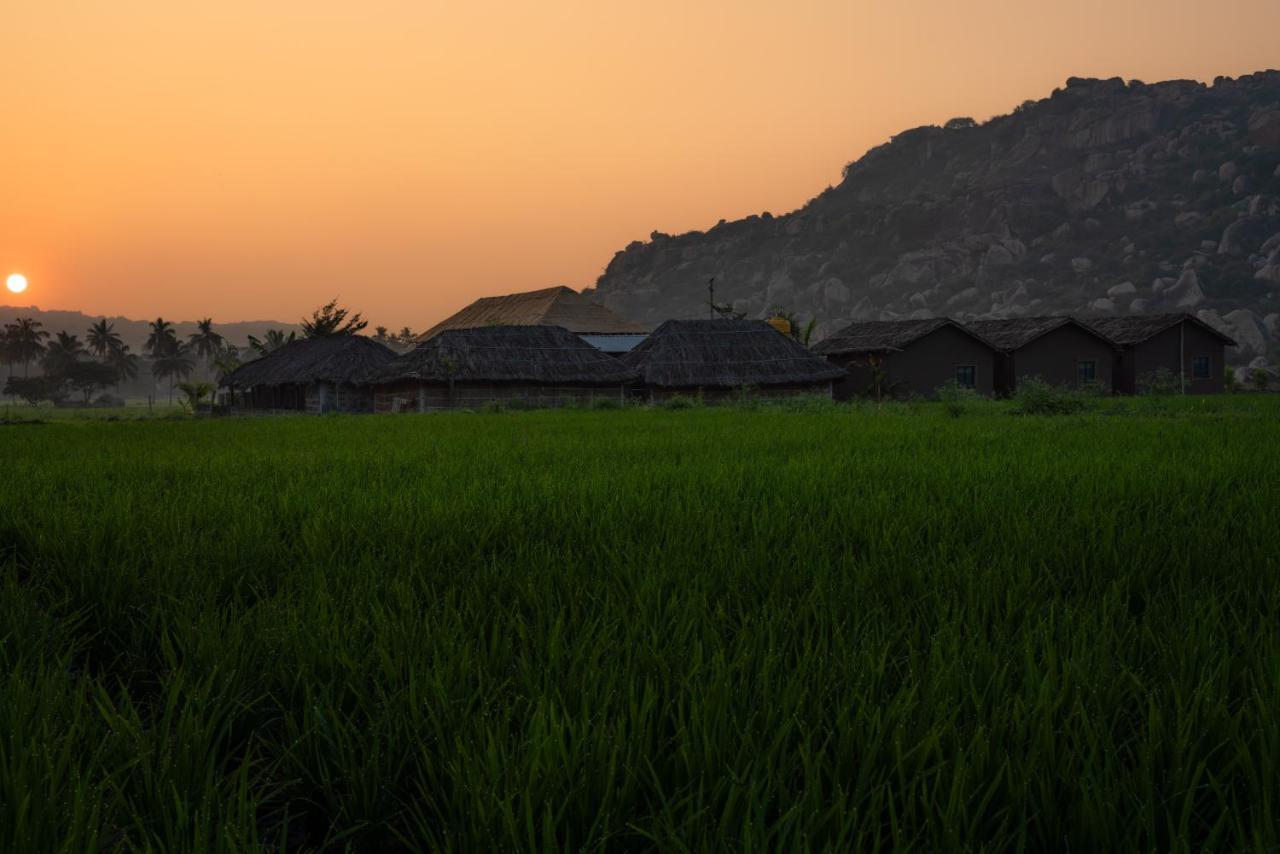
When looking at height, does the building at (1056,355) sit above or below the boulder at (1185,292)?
below

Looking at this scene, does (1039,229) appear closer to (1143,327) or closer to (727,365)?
(1143,327)

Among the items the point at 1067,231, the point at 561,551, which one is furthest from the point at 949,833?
the point at 1067,231

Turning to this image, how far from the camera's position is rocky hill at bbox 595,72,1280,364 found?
10100 centimetres

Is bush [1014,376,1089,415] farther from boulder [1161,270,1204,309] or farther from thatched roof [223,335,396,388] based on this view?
boulder [1161,270,1204,309]

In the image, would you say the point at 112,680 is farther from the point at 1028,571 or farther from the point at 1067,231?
the point at 1067,231

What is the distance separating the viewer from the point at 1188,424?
13.4 meters

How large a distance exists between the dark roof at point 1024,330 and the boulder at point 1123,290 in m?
Answer: 67.8

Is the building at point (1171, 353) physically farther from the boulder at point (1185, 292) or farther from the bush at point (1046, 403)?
the boulder at point (1185, 292)

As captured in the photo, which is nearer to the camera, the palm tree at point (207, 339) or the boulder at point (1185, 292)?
the boulder at point (1185, 292)

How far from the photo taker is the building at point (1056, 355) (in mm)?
40219

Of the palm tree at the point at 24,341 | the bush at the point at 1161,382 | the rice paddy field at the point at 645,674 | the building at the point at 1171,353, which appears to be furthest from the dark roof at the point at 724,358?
the palm tree at the point at 24,341

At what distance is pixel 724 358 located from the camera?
39.1m

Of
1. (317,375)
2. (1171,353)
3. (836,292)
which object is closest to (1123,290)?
(836,292)

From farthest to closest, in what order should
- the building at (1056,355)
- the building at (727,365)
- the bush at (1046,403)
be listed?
the building at (1056,355)
the building at (727,365)
the bush at (1046,403)
